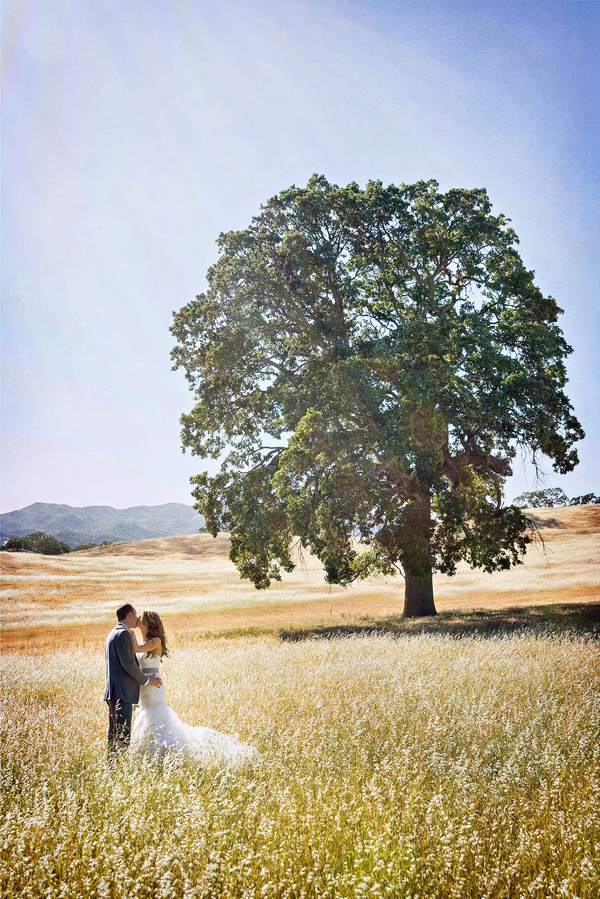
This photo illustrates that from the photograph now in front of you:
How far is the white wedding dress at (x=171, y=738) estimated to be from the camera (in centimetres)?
577

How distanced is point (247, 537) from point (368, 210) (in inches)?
530

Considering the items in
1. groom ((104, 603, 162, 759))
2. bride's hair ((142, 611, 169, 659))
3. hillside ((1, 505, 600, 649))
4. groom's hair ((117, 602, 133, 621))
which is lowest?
hillside ((1, 505, 600, 649))

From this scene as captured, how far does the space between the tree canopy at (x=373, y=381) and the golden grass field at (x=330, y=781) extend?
5414 mm

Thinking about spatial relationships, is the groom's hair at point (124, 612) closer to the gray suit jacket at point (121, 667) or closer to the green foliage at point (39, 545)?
the gray suit jacket at point (121, 667)

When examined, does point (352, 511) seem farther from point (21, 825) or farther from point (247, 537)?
point (21, 825)

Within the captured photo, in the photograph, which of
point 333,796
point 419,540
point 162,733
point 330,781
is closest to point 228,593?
point 419,540

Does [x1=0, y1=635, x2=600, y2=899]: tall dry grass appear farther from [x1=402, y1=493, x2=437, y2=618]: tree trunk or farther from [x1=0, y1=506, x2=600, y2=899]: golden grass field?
[x1=402, y1=493, x2=437, y2=618]: tree trunk

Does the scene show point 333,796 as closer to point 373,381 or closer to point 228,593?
point 373,381

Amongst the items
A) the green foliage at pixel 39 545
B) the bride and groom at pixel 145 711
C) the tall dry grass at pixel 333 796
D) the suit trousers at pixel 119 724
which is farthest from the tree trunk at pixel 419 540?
the green foliage at pixel 39 545

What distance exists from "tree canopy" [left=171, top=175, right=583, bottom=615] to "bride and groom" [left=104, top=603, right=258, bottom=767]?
953cm

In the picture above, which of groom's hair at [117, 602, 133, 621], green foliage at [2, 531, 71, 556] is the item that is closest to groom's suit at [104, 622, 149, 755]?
groom's hair at [117, 602, 133, 621]

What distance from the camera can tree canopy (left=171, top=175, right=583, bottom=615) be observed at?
1634cm

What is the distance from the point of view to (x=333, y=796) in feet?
14.8

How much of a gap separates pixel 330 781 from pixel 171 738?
2.44 metres
